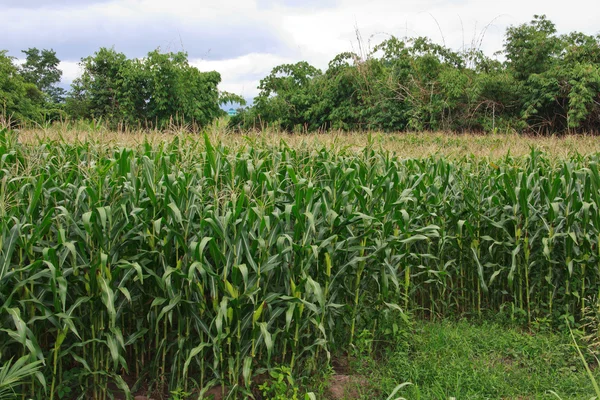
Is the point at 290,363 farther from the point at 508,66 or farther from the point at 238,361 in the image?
the point at 508,66

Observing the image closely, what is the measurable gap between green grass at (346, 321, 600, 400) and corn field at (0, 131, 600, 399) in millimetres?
278

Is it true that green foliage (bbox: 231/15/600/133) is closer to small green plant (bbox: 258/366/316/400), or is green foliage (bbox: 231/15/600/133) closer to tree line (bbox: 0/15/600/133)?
tree line (bbox: 0/15/600/133)

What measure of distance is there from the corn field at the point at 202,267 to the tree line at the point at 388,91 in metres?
11.5

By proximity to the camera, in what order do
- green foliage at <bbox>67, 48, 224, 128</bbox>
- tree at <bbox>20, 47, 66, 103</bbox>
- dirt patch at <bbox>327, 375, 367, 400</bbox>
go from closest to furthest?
dirt patch at <bbox>327, 375, 367, 400</bbox> < green foliage at <bbox>67, 48, 224, 128</bbox> < tree at <bbox>20, 47, 66, 103</bbox>

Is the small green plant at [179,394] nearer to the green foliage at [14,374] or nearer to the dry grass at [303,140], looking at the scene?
the green foliage at [14,374]

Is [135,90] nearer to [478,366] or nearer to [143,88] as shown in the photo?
[143,88]

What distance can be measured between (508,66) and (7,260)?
18266 mm

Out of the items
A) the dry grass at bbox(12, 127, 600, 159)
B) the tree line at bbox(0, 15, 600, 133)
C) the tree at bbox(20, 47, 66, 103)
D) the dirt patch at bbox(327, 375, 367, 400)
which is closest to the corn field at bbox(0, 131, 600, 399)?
the dirt patch at bbox(327, 375, 367, 400)

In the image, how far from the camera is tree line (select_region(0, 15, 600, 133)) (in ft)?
52.6

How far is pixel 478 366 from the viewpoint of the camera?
387 centimetres

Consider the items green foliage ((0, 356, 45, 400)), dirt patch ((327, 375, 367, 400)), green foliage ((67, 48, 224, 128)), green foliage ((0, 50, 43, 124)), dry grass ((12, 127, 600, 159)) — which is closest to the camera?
green foliage ((0, 356, 45, 400))

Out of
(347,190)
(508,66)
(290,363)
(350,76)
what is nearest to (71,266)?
(290,363)

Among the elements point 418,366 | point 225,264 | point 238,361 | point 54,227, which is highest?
point 54,227

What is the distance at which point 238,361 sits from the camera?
3.20 m
